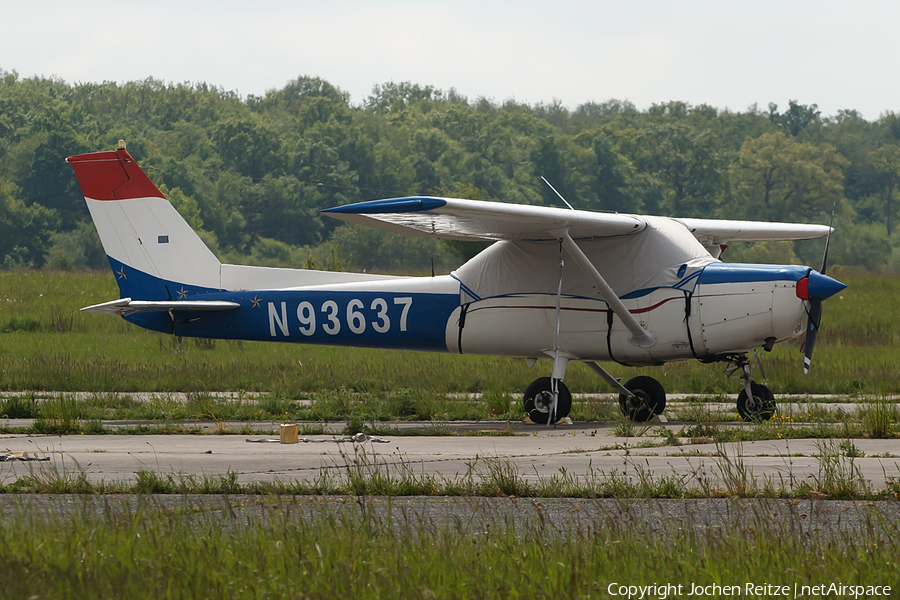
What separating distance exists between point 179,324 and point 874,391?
10511 mm

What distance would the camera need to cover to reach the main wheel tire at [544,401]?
12.5 meters

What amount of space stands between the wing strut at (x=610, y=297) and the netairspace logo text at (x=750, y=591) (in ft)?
26.8

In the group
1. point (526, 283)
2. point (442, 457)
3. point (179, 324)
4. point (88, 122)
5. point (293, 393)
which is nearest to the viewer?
point (442, 457)

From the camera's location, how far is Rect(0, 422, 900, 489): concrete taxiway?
25.3 feet

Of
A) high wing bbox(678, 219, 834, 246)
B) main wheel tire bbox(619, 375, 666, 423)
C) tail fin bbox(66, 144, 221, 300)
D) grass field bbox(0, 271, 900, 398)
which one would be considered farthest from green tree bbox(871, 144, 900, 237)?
tail fin bbox(66, 144, 221, 300)

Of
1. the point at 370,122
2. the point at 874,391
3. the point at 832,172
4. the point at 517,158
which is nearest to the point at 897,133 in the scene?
the point at 832,172

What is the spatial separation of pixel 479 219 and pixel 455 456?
3628mm

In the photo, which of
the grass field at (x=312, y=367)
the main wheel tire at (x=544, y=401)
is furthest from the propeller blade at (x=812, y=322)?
the main wheel tire at (x=544, y=401)

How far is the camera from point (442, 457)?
30.0ft

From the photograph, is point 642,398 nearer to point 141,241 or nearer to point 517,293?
point 517,293

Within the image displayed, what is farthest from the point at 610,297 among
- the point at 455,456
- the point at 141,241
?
the point at 141,241

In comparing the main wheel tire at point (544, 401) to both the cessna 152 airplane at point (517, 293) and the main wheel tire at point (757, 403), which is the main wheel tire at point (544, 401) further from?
the main wheel tire at point (757, 403)

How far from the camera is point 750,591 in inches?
164

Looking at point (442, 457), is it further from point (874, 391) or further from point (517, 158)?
point (517, 158)
